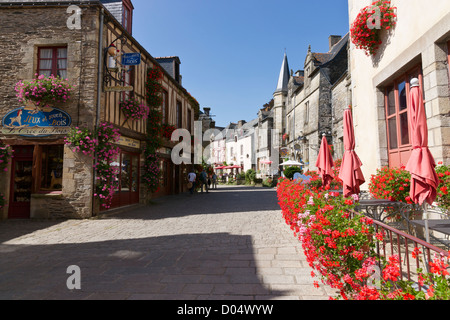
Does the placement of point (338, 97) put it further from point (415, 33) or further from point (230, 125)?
point (230, 125)

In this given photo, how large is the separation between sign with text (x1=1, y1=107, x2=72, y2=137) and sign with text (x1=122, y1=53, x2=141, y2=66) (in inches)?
92.3

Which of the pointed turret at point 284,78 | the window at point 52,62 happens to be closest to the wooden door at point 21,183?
the window at point 52,62

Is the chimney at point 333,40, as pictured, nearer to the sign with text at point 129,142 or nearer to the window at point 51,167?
the sign with text at point 129,142

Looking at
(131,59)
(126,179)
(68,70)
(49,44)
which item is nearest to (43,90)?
(68,70)

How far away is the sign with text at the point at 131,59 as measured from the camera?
8.31 meters

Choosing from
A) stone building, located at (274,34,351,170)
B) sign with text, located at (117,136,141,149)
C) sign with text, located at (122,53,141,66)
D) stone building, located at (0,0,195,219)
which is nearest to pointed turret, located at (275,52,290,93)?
stone building, located at (274,34,351,170)

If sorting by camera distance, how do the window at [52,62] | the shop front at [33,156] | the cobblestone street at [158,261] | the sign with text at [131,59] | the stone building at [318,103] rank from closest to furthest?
the cobblestone street at [158,261], the shop front at [33,156], the window at [52,62], the sign with text at [131,59], the stone building at [318,103]

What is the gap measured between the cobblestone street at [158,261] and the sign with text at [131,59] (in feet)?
15.6

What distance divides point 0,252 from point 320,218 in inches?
203

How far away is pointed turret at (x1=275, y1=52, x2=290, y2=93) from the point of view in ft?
105

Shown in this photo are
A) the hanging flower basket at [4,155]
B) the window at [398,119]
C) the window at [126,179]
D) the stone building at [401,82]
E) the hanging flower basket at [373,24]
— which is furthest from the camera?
the window at [126,179]

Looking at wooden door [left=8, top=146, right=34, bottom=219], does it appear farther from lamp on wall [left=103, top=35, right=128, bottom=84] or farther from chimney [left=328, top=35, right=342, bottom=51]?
chimney [left=328, top=35, right=342, bottom=51]

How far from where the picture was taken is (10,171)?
26.5 feet

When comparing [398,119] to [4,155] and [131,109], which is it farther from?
[4,155]
